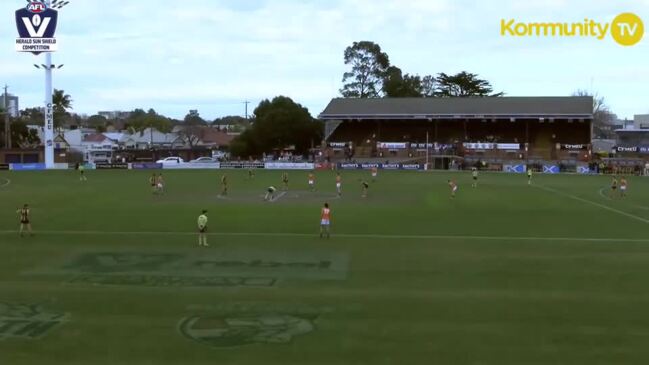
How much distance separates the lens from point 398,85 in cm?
12219

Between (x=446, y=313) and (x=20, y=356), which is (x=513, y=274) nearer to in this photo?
(x=446, y=313)

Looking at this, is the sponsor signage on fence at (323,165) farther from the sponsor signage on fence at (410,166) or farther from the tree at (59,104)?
the tree at (59,104)

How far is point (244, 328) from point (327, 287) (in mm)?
4273

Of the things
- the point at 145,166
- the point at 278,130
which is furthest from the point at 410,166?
the point at 145,166

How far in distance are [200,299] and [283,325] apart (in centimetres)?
332

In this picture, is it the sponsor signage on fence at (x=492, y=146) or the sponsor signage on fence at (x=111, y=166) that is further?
the sponsor signage on fence at (x=492, y=146)

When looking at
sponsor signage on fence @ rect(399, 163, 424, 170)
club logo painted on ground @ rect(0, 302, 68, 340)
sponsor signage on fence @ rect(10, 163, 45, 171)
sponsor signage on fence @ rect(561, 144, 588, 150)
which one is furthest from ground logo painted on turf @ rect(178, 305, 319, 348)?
sponsor signage on fence @ rect(561, 144, 588, 150)

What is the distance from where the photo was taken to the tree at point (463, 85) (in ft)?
392

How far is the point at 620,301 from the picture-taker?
17.3 metres

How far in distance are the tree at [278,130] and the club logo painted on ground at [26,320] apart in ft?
284

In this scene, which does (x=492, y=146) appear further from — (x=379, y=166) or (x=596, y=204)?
(x=596, y=204)

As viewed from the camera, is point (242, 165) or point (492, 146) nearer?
point (242, 165)

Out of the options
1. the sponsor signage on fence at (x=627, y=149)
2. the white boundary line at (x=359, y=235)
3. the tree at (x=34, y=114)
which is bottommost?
the white boundary line at (x=359, y=235)

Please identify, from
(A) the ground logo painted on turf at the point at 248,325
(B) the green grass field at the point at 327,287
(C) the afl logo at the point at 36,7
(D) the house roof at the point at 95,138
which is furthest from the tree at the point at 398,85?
(A) the ground logo painted on turf at the point at 248,325
